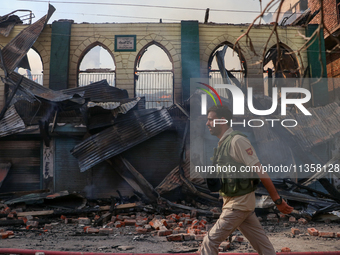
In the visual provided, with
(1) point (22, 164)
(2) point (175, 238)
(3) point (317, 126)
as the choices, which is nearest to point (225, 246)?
(2) point (175, 238)

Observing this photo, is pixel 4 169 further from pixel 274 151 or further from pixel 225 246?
pixel 274 151

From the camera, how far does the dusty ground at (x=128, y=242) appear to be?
180 inches

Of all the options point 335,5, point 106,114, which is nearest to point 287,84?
point 335,5

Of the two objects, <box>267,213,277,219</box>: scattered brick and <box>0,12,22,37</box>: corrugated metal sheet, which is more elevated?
<box>0,12,22,37</box>: corrugated metal sheet

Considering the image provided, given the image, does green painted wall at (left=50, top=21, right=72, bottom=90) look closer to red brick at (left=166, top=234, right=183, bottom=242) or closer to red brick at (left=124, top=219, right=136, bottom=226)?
red brick at (left=124, top=219, right=136, bottom=226)

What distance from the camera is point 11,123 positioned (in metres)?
9.05

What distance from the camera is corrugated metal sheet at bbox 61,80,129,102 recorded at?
9.62 meters

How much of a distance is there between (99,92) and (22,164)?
12.5 feet

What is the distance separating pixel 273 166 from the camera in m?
9.52

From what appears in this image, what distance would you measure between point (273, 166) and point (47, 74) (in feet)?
31.1

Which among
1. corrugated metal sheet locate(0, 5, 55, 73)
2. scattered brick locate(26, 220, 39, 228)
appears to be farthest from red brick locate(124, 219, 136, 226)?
corrugated metal sheet locate(0, 5, 55, 73)

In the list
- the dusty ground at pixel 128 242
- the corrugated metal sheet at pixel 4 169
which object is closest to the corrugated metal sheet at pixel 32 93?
the corrugated metal sheet at pixel 4 169

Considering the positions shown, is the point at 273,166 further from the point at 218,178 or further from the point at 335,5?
the point at 335,5

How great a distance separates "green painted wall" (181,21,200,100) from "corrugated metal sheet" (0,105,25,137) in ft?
19.5
